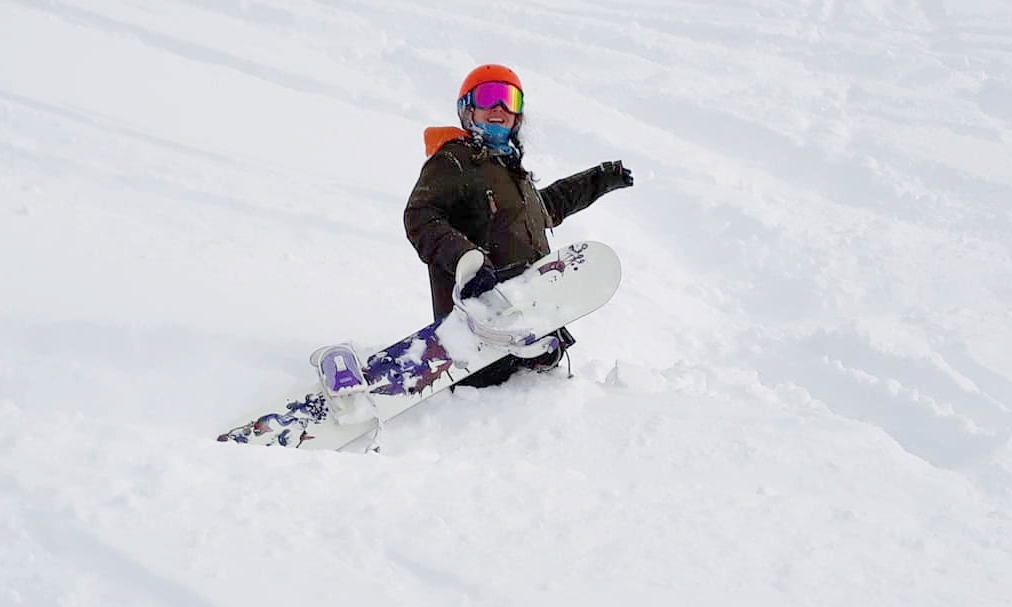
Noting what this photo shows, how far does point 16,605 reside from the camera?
1846 millimetres

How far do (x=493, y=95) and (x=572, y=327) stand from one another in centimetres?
155

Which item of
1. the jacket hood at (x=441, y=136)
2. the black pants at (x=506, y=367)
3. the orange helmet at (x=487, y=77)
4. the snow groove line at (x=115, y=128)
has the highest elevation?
the orange helmet at (x=487, y=77)

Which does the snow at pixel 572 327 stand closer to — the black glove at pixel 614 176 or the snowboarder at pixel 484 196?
the snowboarder at pixel 484 196

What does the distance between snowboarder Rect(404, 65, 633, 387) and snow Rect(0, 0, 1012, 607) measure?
0.18 m

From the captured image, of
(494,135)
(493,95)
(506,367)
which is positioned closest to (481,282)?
(506,367)

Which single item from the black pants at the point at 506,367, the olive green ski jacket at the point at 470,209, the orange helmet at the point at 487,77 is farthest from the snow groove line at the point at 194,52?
the black pants at the point at 506,367

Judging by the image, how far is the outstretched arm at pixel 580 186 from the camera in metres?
3.83

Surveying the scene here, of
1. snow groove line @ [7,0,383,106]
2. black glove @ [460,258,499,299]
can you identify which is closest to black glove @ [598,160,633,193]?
black glove @ [460,258,499,299]

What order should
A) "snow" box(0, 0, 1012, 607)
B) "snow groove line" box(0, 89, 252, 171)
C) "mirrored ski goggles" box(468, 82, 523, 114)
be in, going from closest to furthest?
"snow" box(0, 0, 1012, 607), "mirrored ski goggles" box(468, 82, 523, 114), "snow groove line" box(0, 89, 252, 171)

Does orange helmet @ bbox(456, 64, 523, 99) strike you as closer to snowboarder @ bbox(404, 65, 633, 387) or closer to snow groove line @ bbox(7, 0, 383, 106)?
snowboarder @ bbox(404, 65, 633, 387)

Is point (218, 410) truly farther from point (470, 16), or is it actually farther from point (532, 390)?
point (470, 16)

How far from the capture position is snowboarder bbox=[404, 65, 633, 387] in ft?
11.0

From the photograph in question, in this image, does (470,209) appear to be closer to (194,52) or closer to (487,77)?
(487,77)

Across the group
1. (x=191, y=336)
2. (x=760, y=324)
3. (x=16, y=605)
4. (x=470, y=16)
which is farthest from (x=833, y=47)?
(x=16, y=605)
